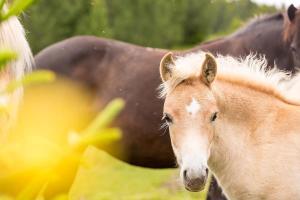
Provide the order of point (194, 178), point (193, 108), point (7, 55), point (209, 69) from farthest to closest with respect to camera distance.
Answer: point (209, 69) < point (193, 108) < point (194, 178) < point (7, 55)

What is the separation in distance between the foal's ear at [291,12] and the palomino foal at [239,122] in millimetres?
1306

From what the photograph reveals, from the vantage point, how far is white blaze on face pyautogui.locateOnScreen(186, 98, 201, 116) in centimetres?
312

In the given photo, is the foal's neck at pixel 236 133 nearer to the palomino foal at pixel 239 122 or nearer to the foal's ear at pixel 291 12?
the palomino foal at pixel 239 122

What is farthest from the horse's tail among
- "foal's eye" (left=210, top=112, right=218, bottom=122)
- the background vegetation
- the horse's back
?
the background vegetation

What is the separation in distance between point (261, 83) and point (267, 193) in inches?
27.1

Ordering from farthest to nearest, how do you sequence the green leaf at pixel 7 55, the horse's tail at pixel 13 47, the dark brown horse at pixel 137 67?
the dark brown horse at pixel 137 67, the horse's tail at pixel 13 47, the green leaf at pixel 7 55

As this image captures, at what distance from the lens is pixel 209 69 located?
338cm

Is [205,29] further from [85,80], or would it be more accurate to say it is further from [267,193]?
[267,193]

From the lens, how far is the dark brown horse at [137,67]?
16.1ft

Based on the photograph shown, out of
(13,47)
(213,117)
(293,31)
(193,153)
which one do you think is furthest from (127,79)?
(13,47)

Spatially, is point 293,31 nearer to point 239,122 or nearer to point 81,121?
point 239,122

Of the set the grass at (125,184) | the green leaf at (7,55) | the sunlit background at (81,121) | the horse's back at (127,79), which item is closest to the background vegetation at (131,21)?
the sunlit background at (81,121)

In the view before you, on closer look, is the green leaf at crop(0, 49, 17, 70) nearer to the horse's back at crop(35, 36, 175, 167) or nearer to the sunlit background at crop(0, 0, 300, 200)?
the sunlit background at crop(0, 0, 300, 200)

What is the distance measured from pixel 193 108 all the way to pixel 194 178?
16.6 inches
